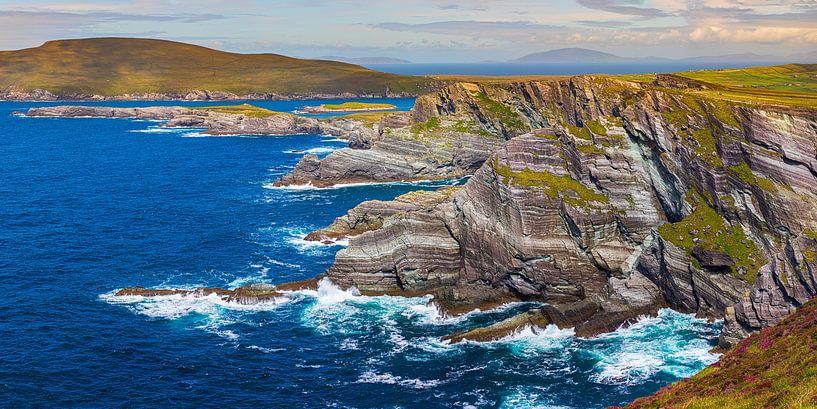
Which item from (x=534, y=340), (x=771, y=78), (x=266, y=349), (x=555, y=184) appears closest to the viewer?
(x=266, y=349)

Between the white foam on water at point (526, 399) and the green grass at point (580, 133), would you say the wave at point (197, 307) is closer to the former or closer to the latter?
the white foam on water at point (526, 399)

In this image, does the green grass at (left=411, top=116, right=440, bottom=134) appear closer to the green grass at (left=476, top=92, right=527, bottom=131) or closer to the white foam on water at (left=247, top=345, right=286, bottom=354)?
the green grass at (left=476, top=92, right=527, bottom=131)

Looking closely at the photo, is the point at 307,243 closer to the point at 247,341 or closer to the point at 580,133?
the point at 247,341

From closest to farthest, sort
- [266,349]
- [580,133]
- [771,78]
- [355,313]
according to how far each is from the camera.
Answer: [266,349] → [355,313] → [580,133] → [771,78]

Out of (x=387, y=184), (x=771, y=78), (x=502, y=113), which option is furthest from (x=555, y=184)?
(x=502, y=113)

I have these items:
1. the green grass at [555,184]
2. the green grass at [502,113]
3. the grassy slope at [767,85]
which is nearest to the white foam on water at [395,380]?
the green grass at [555,184]

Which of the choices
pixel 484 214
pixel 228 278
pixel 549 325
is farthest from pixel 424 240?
pixel 228 278

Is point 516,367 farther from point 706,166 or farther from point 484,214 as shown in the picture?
point 706,166

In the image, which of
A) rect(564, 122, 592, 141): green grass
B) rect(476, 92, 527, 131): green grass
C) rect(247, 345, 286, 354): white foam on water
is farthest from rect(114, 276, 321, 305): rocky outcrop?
rect(476, 92, 527, 131): green grass
